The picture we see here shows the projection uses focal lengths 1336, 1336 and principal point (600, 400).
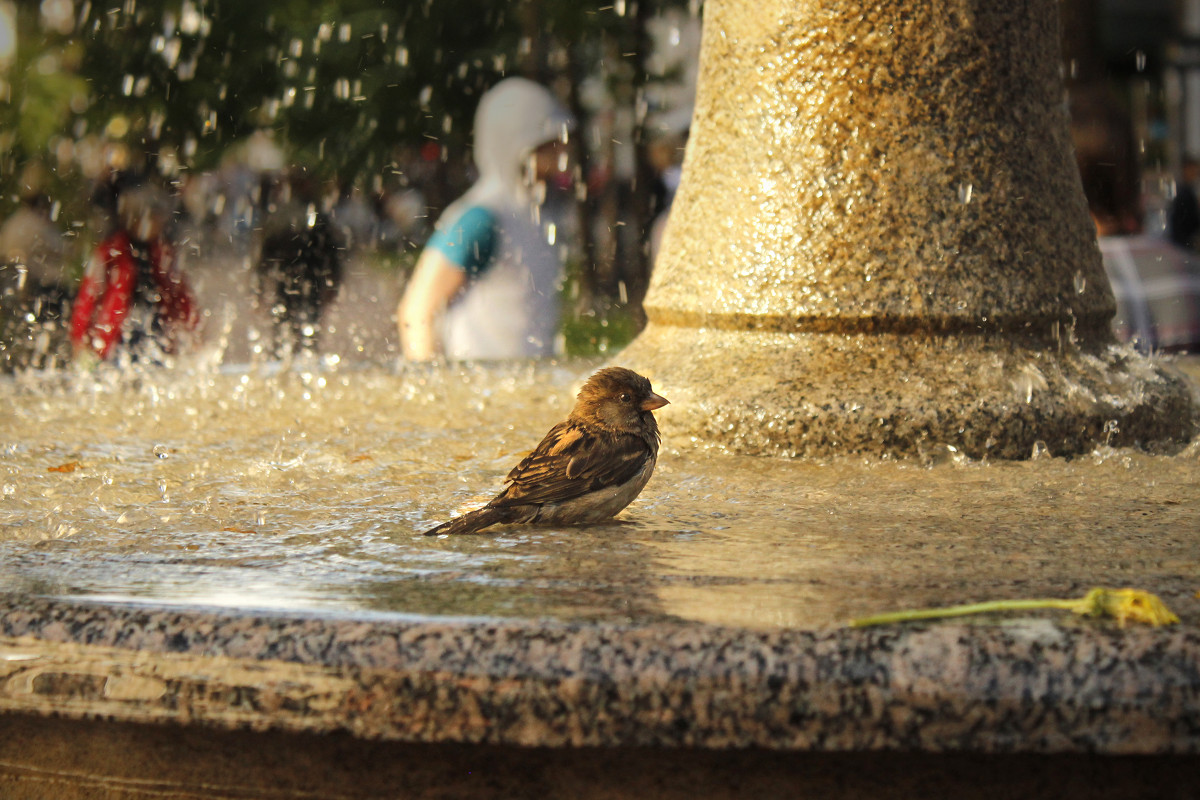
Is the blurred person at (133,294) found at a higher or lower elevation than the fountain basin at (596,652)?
higher

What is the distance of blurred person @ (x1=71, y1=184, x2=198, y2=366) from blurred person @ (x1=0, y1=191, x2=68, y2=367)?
1067mm

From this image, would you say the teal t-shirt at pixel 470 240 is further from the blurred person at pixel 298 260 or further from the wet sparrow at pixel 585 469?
the blurred person at pixel 298 260

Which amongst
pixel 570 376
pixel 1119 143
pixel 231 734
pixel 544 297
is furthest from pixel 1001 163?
pixel 1119 143

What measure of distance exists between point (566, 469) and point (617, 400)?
22 centimetres

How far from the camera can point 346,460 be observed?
154 inches

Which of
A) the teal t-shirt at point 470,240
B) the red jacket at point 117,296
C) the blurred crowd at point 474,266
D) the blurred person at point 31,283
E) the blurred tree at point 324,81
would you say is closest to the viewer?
the teal t-shirt at point 470,240

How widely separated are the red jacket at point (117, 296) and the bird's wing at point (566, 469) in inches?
244

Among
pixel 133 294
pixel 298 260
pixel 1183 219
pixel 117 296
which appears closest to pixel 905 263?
pixel 117 296

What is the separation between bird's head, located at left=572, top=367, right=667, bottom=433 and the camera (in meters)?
2.92

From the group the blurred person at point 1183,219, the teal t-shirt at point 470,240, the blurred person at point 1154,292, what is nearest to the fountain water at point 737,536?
the teal t-shirt at point 470,240

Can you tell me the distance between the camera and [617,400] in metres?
2.94

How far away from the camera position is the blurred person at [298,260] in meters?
13.3

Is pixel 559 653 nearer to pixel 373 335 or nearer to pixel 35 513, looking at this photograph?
pixel 35 513

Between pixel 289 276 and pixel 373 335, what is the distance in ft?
3.79
